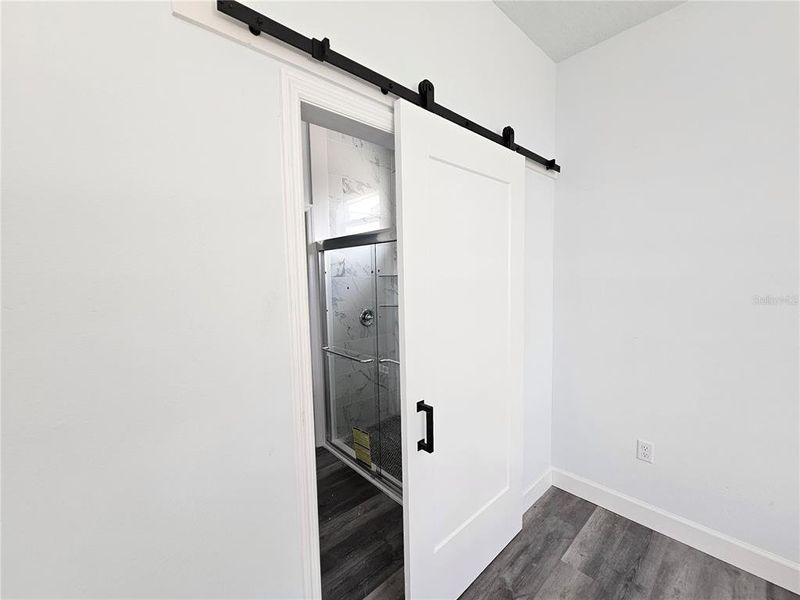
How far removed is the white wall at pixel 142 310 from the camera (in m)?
0.65

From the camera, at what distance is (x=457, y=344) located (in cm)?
139

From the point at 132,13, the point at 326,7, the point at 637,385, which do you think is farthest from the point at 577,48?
the point at 132,13

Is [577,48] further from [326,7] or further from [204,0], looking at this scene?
[204,0]

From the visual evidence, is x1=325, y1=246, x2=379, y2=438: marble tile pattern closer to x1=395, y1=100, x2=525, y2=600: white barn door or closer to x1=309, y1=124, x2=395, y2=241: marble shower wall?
x1=309, y1=124, x2=395, y2=241: marble shower wall

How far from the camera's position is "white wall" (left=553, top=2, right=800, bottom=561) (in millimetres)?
1477

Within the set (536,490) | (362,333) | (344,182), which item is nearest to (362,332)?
(362,333)

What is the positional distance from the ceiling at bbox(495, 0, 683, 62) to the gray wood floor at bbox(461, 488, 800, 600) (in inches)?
106

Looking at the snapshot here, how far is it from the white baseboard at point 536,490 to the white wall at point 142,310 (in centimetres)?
148

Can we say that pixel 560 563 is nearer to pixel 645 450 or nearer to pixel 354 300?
pixel 645 450

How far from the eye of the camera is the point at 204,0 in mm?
817

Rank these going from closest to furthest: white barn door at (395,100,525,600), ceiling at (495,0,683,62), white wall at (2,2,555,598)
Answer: white wall at (2,2,555,598) < white barn door at (395,100,525,600) < ceiling at (495,0,683,62)

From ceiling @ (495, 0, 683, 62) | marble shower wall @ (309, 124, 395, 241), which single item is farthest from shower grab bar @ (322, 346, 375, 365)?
ceiling @ (495, 0, 683, 62)

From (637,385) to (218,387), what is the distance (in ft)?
6.78

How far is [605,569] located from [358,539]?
122cm
